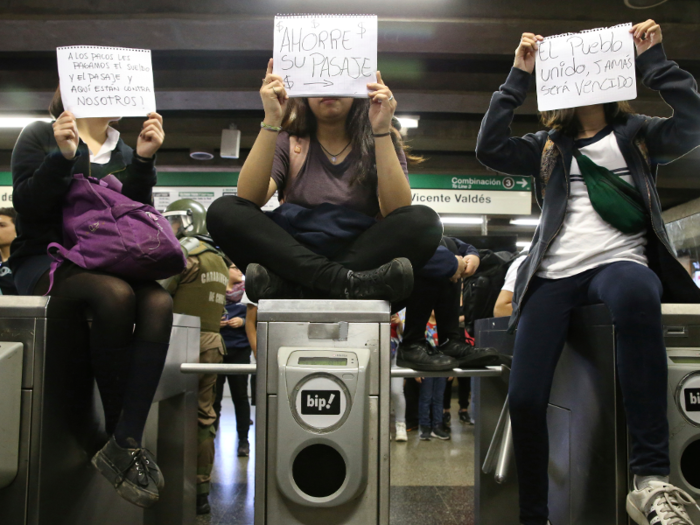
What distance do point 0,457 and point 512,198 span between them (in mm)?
6764

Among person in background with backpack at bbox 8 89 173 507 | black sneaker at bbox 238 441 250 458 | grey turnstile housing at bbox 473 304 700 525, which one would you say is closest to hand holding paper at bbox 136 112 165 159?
person in background with backpack at bbox 8 89 173 507

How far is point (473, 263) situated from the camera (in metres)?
1.98

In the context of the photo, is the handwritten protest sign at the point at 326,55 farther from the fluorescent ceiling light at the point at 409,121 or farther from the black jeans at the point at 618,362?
the fluorescent ceiling light at the point at 409,121

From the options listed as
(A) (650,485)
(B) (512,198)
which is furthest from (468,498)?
(B) (512,198)

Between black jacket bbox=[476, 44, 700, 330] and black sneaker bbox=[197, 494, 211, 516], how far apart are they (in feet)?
5.71

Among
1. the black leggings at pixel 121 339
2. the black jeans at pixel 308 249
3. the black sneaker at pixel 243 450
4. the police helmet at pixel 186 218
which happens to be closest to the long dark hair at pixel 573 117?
the black jeans at pixel 308 249

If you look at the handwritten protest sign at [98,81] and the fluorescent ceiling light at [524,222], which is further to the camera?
the fluorescent ceiling light at [524,222]

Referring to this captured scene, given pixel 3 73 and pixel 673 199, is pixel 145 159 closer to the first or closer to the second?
pixel 3 73

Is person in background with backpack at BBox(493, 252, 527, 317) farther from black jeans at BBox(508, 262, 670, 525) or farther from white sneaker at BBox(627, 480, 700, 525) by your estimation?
white sneaker at BBox(627, 480, 700, 525)

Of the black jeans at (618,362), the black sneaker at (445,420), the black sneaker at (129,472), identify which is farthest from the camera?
the black sneaker at (445,420)

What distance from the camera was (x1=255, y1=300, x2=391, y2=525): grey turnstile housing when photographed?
1240mm

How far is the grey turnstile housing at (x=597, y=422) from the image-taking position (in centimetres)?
137

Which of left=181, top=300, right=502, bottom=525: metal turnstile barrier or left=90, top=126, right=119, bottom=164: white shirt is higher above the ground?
left=90, top=126, right=119, bottom=164: white shirt

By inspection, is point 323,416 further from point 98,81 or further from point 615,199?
point 98,81
